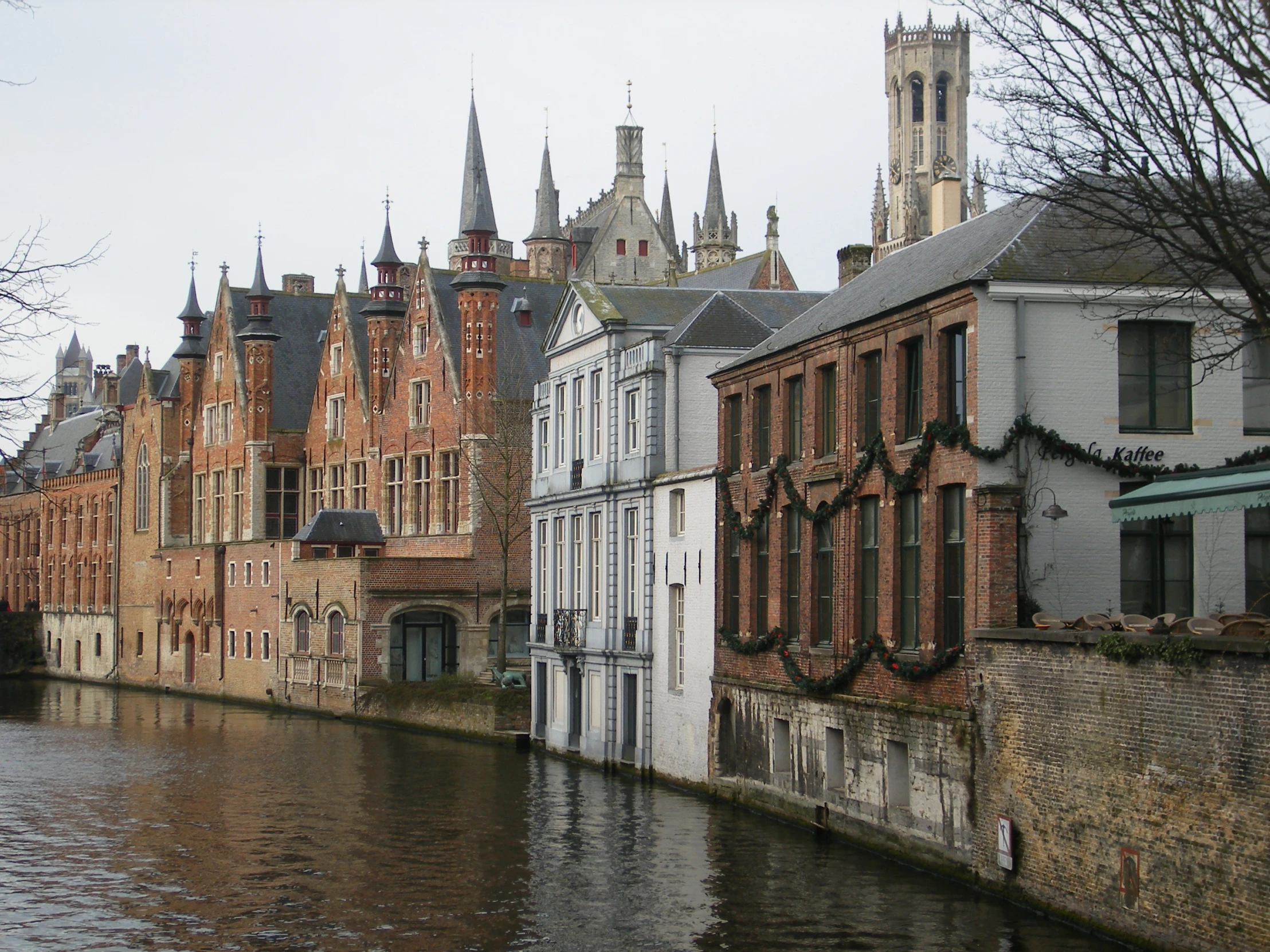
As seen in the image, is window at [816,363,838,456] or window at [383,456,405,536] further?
window at [383,456,405,536]

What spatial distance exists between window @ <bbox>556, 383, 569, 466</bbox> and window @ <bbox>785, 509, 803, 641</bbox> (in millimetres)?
12870

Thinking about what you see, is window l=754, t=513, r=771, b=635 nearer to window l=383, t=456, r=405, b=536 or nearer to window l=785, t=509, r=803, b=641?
window l=785, t=509, r=803, b=641

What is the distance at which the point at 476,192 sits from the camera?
62.0 meters

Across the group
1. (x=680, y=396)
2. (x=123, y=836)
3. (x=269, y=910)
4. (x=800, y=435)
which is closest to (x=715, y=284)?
(x=680, y=396)

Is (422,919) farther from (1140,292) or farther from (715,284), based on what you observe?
(715,284)

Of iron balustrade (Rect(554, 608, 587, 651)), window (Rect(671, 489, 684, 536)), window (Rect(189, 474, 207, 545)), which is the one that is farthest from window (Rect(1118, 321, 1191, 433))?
window (Rect(189, 474, 207, 545))

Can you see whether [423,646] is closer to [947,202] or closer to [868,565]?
[947,202]

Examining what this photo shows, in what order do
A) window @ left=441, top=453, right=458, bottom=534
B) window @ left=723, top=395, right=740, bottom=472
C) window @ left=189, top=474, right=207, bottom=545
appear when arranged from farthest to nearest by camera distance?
window @ left=189, top=474, right=207, bottom=545, window @ left=441, top=453, right=458, bottom=534, window @ left=723, top=395, right=740, bottom=472

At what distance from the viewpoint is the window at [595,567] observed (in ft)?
134

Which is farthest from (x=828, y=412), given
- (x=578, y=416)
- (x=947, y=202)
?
(x=578, y=416)

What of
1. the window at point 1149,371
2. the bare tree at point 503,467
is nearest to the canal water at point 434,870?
the window at point 1149,371

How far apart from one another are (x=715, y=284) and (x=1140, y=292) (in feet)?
128

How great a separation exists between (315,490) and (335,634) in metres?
15.9

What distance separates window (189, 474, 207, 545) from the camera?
77.7 metres
